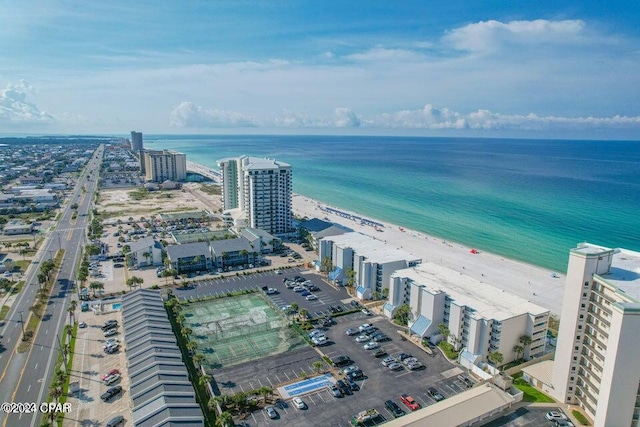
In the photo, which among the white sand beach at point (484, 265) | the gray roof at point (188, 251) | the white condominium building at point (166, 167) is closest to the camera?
the white sand beach at point (484, 265)

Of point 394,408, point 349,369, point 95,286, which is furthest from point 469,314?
point 95,286

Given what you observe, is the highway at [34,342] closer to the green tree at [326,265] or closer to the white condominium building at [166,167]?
the green tree at [326,265]

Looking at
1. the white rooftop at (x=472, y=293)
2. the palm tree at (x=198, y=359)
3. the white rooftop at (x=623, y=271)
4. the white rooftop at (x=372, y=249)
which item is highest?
the white rooftop at (x=623, y=271)

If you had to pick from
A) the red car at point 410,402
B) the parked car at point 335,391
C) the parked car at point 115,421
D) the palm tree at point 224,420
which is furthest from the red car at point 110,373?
the red car at point 410,402

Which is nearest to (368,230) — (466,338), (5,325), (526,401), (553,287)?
(553,287)

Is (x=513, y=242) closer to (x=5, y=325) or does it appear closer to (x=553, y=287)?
(x=553, y=287)

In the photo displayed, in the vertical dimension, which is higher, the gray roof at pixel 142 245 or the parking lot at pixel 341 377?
the gray roof at pixel 142 245

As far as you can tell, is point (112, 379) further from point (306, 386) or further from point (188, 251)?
point (188, 251)
